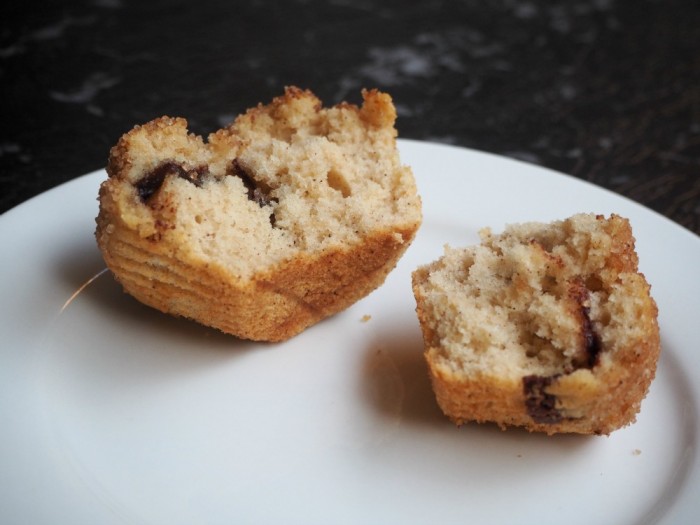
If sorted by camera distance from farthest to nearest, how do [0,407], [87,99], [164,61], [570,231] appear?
[164,61]
[87,99]
[570,231]
[0,407]

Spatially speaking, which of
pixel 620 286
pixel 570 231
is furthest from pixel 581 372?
pixel 570 231

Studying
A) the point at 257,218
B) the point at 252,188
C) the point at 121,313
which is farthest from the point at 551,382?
the point at 121,313

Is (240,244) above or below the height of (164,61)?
above

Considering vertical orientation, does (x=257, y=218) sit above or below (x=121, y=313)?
above

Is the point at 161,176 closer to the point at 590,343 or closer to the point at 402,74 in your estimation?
the point at 590,343

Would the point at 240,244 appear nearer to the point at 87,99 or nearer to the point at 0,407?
the point at 0,407

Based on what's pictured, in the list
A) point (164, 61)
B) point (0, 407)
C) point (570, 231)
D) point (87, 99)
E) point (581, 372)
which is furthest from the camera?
point (164, 61)
